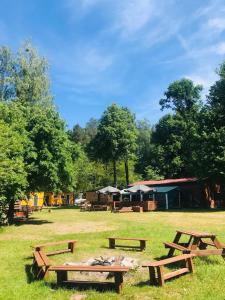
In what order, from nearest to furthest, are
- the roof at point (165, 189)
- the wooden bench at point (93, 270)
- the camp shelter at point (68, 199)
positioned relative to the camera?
the wooden bench at point (93, 270) → the roof at point (165, 189) → the camp shelter at point (68, 199)

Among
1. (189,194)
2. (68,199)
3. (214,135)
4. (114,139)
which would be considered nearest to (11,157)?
(214,135)

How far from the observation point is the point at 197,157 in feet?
126

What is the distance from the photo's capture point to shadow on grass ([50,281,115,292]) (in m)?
8.52

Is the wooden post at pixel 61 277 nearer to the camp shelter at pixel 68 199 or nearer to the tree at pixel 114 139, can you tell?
the tree at pixel 114 139

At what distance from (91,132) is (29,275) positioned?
10020 centimetres

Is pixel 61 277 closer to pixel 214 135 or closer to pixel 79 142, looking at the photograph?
pixel 214 135

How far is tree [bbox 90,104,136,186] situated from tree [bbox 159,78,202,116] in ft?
28.1

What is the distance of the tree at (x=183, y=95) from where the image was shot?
192 feet

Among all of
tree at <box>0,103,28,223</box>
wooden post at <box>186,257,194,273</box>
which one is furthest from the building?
wooden post at <box>186,257,194,273</box>

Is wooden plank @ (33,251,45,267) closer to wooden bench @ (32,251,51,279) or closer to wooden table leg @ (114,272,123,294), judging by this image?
wooden bench @ (32,251,51,279)

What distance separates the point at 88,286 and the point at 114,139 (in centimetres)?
4741

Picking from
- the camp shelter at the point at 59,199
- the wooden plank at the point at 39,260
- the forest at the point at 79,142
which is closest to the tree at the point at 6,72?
the forest at the point at 79,142

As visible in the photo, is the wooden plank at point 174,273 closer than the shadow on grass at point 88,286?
No

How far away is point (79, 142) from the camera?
161 ft
